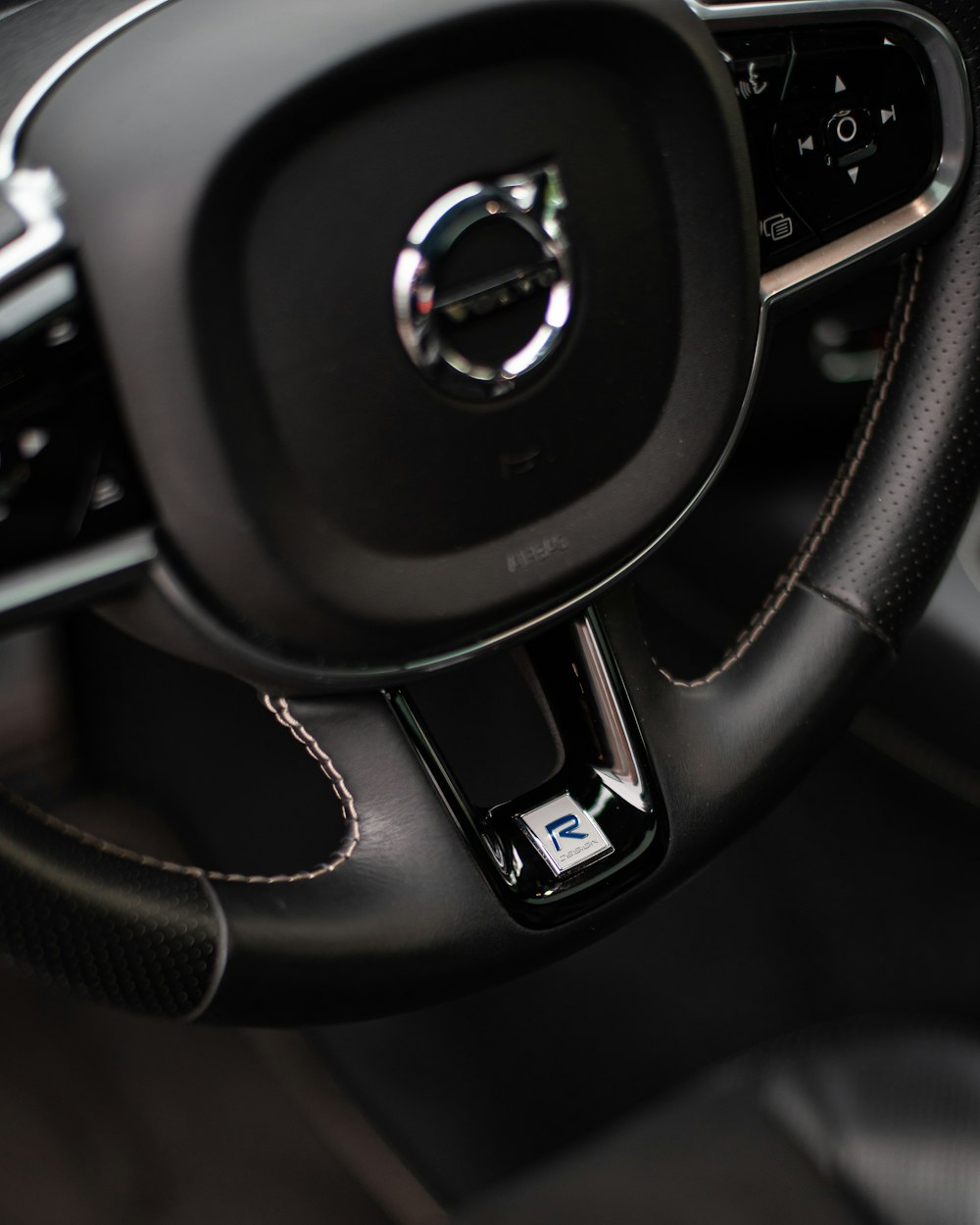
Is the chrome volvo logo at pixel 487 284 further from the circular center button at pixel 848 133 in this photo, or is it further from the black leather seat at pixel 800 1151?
the black leather seat at pixel 800 1151

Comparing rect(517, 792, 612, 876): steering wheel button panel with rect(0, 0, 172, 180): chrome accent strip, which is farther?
rect(517, 792, 612, 876): steering wheel button panel

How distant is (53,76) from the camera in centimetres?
56

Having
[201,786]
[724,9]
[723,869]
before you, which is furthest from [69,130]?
[723,869]

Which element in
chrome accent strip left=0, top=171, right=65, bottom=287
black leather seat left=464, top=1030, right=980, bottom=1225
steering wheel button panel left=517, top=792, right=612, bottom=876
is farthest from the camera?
black leather seat left=464, top=1030, right=980, bottom=1225

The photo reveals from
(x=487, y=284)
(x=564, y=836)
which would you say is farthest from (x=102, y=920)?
(x=487, y=284)

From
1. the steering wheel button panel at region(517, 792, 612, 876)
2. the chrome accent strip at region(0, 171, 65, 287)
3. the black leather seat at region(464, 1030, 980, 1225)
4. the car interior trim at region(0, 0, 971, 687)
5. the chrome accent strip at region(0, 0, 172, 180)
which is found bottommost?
the black leather seat at region(464, 1030, 980, 1225)

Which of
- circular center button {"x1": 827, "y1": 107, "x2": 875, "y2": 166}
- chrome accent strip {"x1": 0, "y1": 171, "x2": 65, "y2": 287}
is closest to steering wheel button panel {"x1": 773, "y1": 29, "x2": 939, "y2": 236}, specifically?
circular center button {"x1": 827, "y1": 107, "x2": 875, "y2": 166}

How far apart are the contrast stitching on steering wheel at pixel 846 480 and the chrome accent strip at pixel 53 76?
43cm

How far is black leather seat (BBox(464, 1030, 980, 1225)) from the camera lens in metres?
0.77

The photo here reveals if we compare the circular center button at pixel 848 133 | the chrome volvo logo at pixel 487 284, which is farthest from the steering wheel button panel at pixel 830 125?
the chrome volvo logo at pixel 487 284

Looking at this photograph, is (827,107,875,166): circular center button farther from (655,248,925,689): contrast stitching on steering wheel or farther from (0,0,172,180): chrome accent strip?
(0,0,172,180): chrome accent strip

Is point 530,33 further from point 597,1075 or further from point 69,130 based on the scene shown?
point 597,1075

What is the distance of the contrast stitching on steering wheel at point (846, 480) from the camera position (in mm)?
745

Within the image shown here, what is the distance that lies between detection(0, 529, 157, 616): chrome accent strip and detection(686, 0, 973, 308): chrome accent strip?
350 mm
